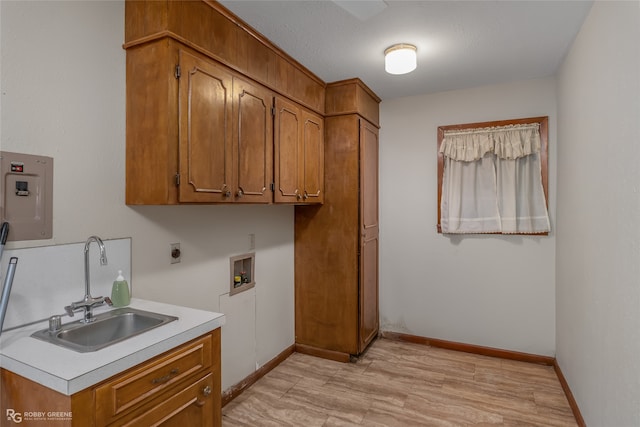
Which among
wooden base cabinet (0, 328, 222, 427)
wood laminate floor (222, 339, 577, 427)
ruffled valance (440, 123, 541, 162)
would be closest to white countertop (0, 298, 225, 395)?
wooden base cabinet (0, 328, 222, 427)

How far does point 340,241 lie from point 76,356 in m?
2.21

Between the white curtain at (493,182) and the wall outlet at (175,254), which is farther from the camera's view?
the white curtain at (493,182)

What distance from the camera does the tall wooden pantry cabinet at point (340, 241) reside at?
3096 millimetres

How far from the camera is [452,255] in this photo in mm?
3359

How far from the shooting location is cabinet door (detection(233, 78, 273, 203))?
6.84ft

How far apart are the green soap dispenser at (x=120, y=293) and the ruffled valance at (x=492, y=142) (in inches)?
110

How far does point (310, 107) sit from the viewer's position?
290 centimetres

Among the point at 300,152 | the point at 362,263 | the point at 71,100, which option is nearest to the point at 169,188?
the point at 71,100

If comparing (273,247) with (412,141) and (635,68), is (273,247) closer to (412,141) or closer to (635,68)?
(412,141)

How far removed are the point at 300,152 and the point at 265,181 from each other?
55 centimetres

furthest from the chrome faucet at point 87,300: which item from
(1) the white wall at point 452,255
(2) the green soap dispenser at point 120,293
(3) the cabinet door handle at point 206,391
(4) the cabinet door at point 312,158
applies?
(1) the white wall at point 452,255

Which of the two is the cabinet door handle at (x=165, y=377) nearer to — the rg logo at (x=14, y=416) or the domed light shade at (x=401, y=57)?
the rg logo at (x=14, y=416)
